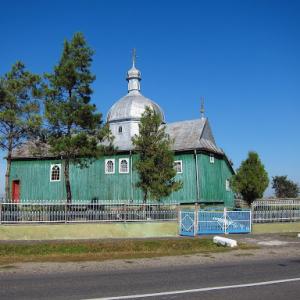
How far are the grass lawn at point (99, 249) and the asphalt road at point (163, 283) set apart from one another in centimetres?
279

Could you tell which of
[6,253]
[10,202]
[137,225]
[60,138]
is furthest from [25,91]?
[6,253]

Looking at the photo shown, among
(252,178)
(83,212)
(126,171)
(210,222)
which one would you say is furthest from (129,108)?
(83,212)

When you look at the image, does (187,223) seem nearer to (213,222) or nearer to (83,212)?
(213,222)

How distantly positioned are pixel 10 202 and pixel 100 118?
8209mm

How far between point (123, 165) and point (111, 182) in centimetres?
172

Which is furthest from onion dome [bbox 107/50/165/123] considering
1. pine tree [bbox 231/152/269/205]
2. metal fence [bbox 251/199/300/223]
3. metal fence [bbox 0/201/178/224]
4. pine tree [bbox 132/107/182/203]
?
metal fence [bbox 0/201/178/224]

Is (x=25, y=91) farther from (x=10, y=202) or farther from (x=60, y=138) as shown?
(x=10, y=202)

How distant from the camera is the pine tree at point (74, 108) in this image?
2422cm

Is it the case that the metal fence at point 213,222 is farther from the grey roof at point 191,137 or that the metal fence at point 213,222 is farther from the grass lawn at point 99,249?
the grey roof at point 191,137

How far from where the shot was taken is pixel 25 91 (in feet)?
85.8

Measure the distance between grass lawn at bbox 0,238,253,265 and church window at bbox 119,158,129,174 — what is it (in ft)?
59.5

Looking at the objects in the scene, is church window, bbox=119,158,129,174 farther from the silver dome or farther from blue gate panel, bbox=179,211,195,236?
blue gate panel, bbox=179,211,195,236

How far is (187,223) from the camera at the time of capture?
67.2 ft

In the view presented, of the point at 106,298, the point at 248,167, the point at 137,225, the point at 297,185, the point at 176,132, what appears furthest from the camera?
the point at 297,185
